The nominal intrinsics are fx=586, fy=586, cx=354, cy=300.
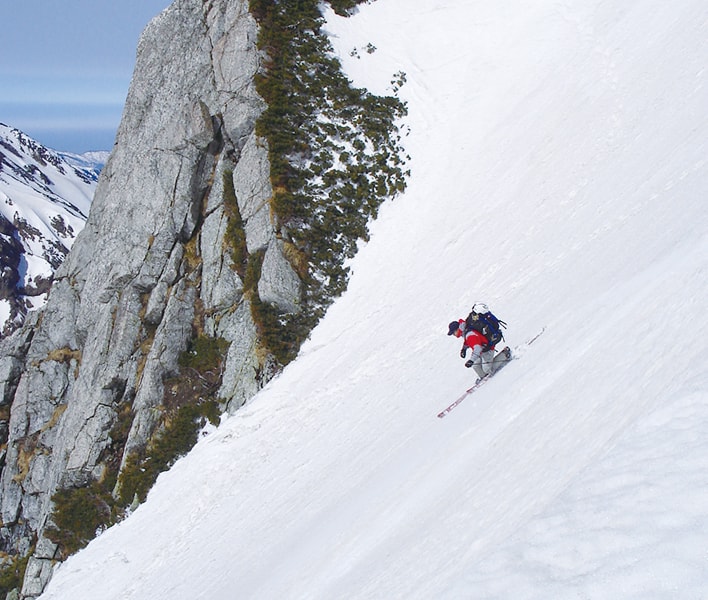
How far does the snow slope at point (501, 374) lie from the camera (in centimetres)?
450

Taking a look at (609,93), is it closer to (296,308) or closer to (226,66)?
(296,308)

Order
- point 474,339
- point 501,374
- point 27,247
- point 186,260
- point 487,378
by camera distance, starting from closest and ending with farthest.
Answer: point 501,374, point 487,378, point 474,339, point 186,260, point 27,247

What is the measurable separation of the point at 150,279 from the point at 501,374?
1882 cm

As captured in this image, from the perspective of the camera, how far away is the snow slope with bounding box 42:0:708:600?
4504mm

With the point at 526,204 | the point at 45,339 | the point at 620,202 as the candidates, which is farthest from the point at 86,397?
the point at 620,202

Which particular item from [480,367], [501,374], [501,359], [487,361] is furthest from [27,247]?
[501,374]

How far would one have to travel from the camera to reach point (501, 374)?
12.4 meters

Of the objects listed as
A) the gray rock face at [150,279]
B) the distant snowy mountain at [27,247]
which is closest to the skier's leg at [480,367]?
the gray rock face at [150,279]

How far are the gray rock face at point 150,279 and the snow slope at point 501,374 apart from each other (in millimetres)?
4080

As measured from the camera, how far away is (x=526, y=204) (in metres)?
20.9

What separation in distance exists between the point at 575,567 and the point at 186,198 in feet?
83.7

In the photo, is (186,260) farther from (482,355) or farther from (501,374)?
(501,374)

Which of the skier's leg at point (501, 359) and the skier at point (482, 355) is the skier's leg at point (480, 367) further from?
the skier's leg at point (501, 359)

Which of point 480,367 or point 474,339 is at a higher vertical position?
point 474,339
